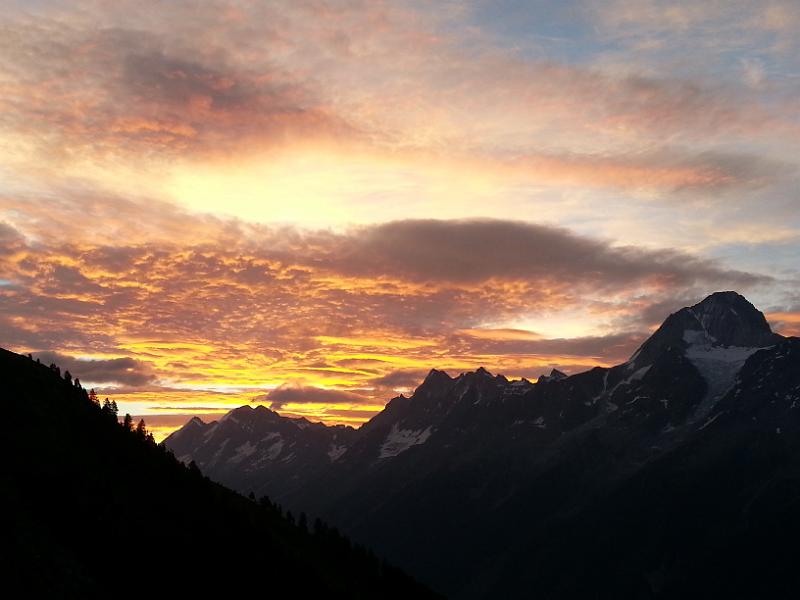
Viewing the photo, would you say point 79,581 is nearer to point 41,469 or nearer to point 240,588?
point 41,469

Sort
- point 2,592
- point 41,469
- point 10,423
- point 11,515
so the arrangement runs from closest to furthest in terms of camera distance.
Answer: point 2,592, point 11,515, point 41,469, point 10,423

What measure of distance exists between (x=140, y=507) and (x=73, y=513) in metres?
28.9

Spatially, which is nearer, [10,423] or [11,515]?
[11,515]

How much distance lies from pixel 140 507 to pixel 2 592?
2547 inches

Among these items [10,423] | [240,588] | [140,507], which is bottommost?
[240,588]

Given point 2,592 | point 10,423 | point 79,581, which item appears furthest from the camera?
point 10,423

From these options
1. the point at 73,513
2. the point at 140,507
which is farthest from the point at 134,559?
the point at 140,507

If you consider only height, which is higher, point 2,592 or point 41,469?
point 41,469

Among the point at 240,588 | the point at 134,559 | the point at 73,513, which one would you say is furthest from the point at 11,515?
the point at 240,588

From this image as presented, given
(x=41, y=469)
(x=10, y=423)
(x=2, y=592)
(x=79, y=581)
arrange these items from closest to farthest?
(x=2, y=592)
(x=79, y=581)
(x=41, y=469)
(x=10, y=423)

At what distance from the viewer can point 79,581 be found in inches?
5886

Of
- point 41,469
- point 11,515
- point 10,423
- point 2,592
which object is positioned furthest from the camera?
point 10,423

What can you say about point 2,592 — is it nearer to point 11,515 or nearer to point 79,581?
point 79,581

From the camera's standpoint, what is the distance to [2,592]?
133m
